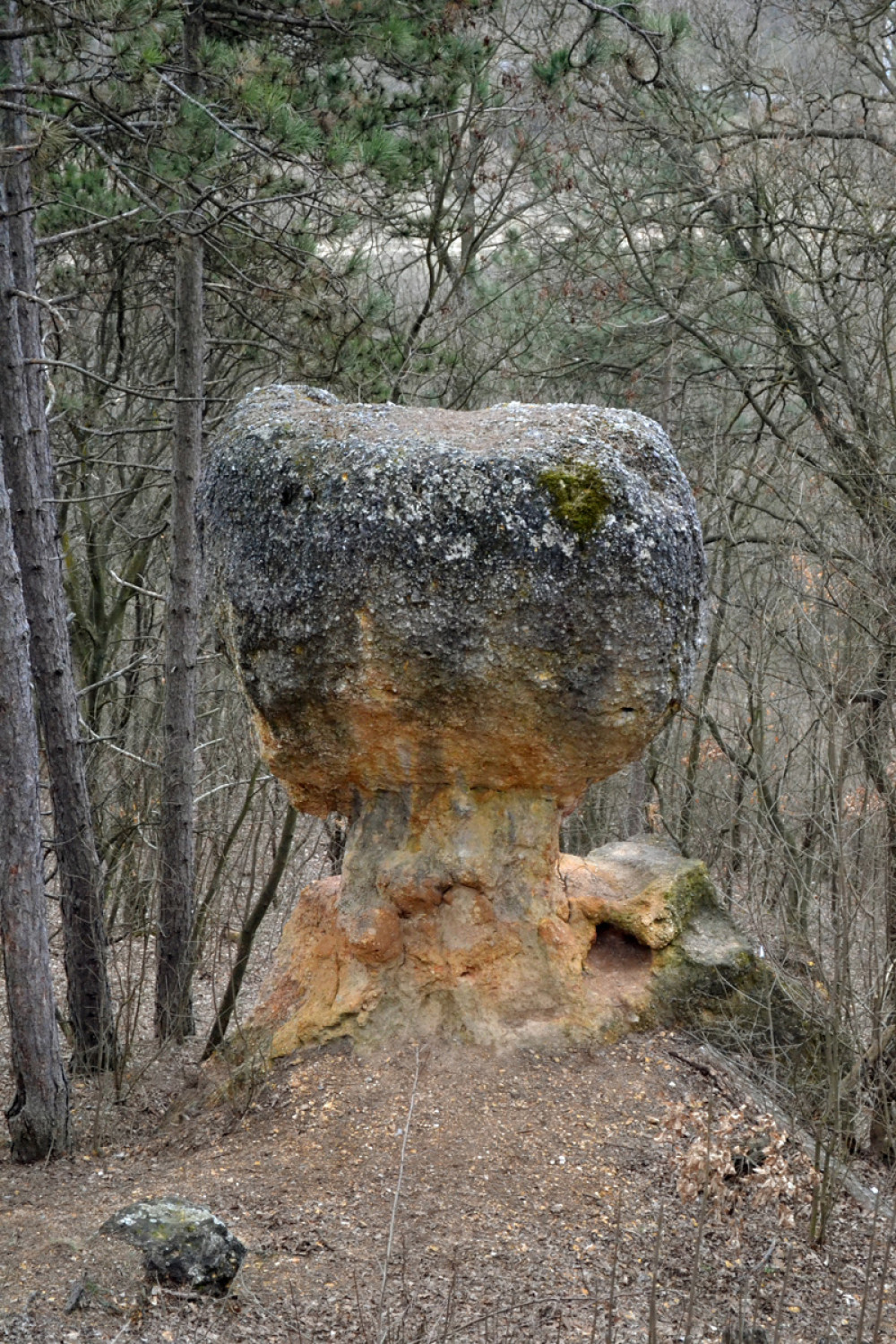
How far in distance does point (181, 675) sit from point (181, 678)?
23 millimetres

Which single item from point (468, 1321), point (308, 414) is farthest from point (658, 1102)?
point (308, 414)

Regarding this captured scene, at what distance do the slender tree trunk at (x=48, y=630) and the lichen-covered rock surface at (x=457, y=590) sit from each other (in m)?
1.65

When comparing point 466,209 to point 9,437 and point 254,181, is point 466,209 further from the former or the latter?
point 9,437

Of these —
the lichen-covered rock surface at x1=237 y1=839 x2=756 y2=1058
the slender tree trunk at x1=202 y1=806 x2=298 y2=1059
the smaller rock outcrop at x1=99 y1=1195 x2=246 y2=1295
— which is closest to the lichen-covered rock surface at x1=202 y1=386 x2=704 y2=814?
the lichen-covered rock surface at x1=237 y1=839 x2=756 y2=1058

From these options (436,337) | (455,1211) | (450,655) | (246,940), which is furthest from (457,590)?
(436,337)

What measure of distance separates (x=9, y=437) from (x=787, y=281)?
6.14 metres

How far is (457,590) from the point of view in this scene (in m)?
5.25

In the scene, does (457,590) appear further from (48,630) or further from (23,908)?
(48,630)

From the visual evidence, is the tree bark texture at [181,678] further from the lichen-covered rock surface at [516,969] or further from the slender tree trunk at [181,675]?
the lichen-covered rock surface at [516,969]

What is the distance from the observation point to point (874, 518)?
7.57 metres

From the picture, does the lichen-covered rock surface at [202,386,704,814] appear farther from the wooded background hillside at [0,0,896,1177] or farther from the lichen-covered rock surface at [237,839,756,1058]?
the wooded background hillside at [0,0,896,1177]

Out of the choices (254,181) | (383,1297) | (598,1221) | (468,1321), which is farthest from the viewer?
(254,181)

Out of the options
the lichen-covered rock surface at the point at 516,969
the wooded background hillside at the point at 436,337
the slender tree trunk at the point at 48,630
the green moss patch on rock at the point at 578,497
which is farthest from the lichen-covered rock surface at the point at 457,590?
the slender tree trunk at the point at 48,630

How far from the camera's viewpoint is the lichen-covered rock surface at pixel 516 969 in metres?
5.71
